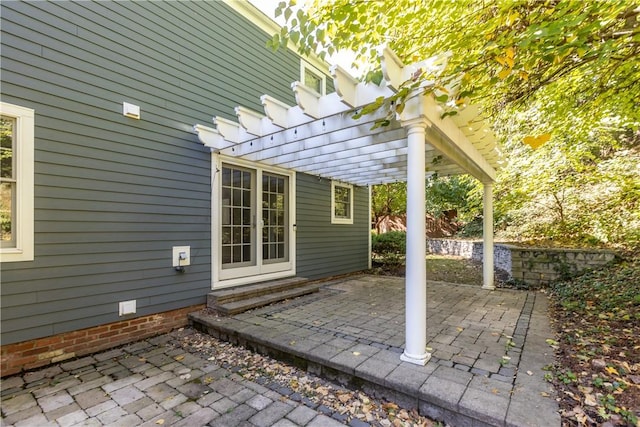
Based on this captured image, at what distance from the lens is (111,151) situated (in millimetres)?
3416

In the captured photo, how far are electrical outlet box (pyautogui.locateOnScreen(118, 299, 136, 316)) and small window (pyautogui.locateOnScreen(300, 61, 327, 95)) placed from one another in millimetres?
5065

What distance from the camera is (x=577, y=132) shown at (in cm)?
583

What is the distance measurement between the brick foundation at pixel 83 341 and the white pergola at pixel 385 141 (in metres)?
2.45

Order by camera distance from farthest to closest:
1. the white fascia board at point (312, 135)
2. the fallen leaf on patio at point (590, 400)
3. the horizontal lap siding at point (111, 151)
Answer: the white fascia board at point (312, 135)
the horizontal lap siding at point (111, 151)
the fallen leaf on patio at point (590, 400)

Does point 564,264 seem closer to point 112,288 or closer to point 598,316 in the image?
point 598,316

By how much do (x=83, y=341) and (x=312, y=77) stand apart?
6100mm

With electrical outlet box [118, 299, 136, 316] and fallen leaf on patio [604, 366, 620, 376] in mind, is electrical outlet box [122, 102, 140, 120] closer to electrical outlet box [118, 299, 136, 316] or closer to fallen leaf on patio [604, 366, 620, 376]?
electrical outlet box [118, 299, 136, 316]

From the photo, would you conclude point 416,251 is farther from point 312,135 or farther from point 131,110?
point 131,110

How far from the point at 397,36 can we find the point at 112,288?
5019 mm

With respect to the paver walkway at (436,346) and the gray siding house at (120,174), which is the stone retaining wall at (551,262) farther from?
the gray siding house at (120,174)

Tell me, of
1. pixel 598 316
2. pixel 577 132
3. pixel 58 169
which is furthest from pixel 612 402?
pixel 577 132

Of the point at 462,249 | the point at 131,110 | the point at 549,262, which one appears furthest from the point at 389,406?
the point at 462,249

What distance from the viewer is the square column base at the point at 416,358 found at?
2564 millimetres

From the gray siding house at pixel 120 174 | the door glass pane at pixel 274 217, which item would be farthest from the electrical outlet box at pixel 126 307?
the door glass pane at pixel 274 217
